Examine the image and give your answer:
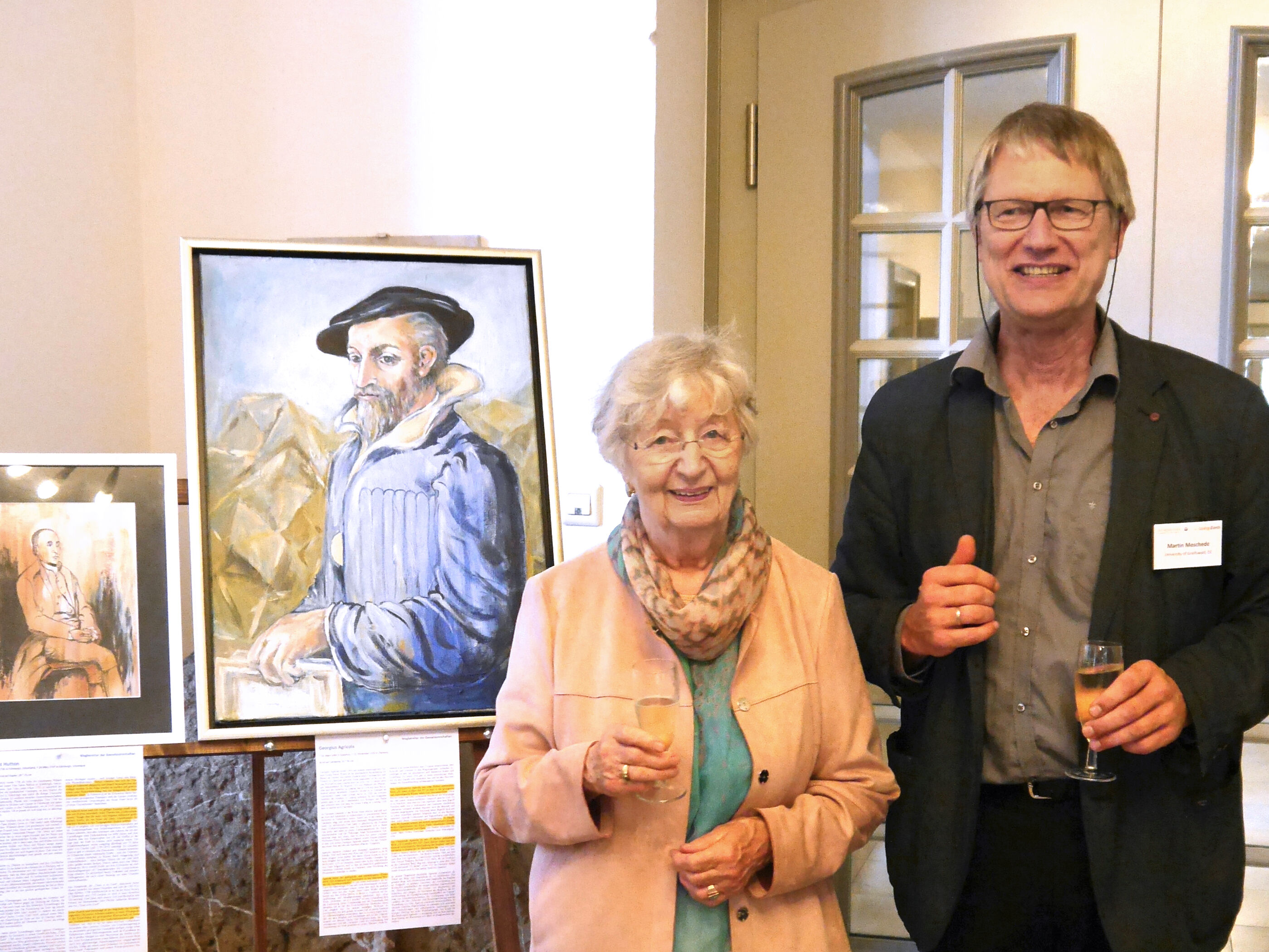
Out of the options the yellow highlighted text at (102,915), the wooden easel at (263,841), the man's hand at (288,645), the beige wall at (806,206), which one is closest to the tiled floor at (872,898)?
the beige wall at (806,206)

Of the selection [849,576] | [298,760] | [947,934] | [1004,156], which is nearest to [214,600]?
[298,760]

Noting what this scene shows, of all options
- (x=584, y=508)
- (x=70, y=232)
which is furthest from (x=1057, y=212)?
(x=70, y=232)

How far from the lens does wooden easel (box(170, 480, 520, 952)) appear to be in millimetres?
1992

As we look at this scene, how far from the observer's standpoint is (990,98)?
2.61m

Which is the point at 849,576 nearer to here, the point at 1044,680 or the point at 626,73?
the point at 1044,680

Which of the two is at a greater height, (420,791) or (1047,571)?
(1047,571)

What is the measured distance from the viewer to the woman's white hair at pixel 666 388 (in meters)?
1.60

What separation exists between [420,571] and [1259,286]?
1.96 metres

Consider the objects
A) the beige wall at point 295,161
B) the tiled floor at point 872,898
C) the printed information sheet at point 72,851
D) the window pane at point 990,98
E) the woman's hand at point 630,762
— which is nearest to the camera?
the woman's hand at point 630,762

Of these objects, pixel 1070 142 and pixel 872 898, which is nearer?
pixel 1070 142

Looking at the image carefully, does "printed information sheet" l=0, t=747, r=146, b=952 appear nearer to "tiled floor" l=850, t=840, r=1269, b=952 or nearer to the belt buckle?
the belt buckle

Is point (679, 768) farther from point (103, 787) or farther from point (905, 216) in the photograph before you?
point (905, 216)

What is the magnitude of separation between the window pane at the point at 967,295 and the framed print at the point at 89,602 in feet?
6.11

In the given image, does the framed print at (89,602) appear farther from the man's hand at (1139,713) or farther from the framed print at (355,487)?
the man's hand at (1139,713)
